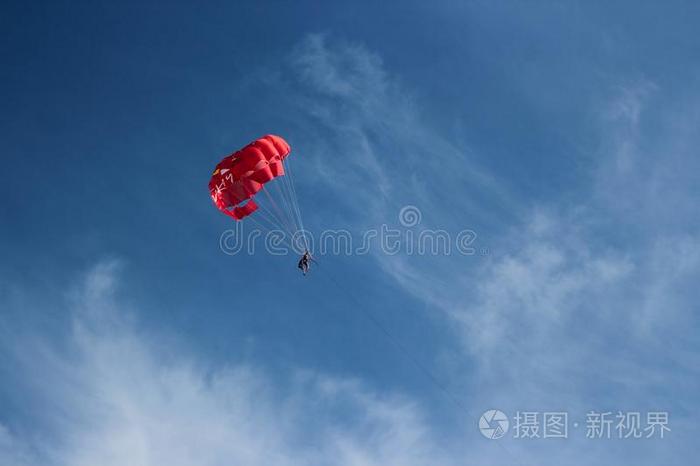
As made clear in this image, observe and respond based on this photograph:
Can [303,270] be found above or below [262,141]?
below

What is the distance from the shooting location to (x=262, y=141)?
1259 inches

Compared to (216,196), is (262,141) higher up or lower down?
higher up

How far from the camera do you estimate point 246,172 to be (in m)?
30.9

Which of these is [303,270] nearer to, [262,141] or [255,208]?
[255,208]

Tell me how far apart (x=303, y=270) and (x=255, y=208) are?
4.55 m

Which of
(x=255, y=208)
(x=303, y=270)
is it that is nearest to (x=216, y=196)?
(x=255, y=208)

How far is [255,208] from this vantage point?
3319 centimetres

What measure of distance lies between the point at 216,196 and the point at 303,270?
21.1 feet

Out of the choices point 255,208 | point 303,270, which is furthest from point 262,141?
point 303,270

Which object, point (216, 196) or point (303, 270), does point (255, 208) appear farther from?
point (303, 270)

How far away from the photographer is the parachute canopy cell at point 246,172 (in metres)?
31.0

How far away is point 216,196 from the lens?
1254 inches

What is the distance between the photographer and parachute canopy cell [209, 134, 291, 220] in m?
31.0

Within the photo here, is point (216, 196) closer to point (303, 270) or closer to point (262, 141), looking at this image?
point (262, 141)
